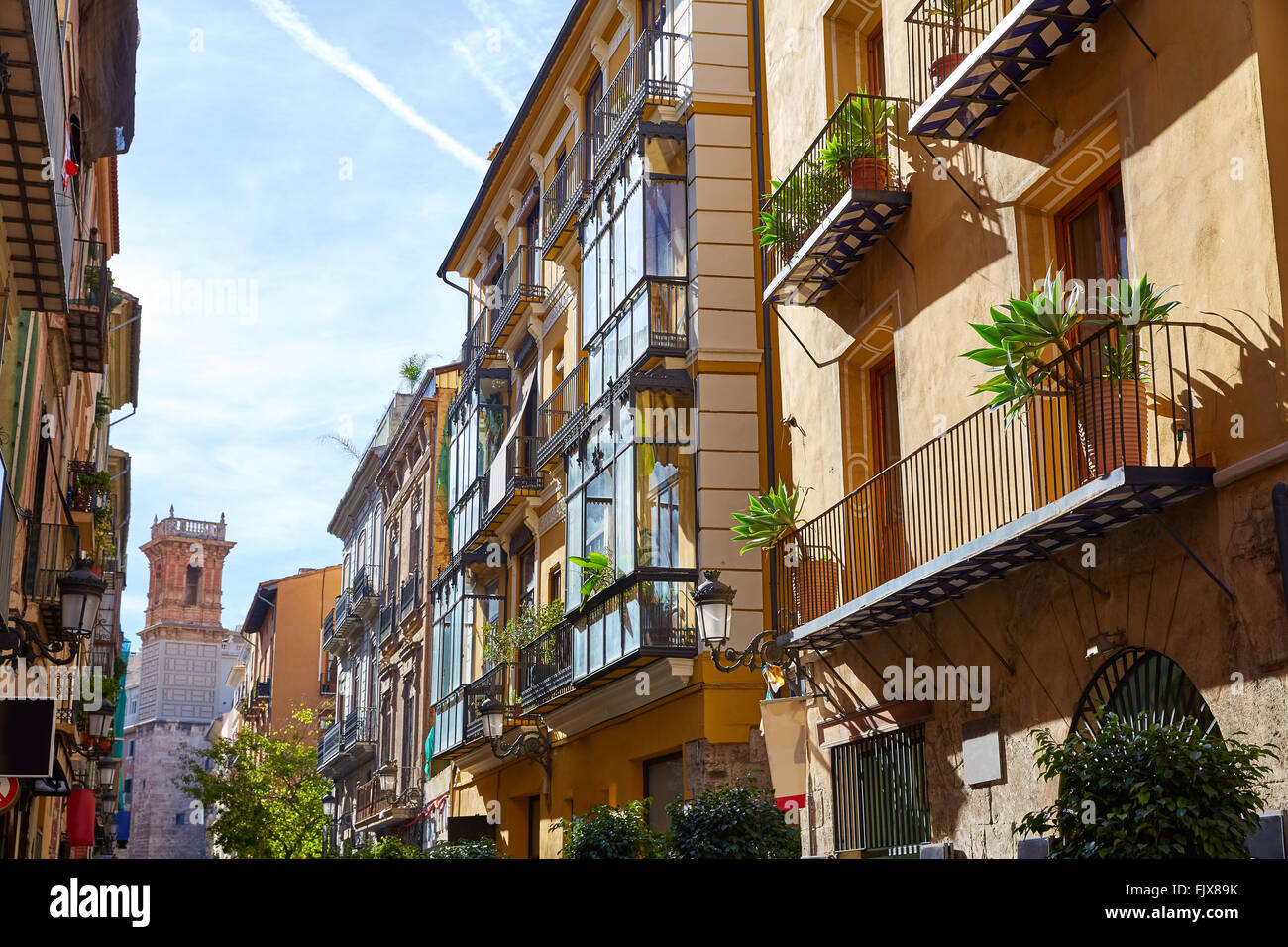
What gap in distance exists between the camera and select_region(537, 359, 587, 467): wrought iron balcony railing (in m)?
19.3

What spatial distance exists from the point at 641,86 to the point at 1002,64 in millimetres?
8220

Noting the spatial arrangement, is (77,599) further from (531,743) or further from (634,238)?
(531,743)

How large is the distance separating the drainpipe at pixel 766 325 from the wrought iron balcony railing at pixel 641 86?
0.84 metres

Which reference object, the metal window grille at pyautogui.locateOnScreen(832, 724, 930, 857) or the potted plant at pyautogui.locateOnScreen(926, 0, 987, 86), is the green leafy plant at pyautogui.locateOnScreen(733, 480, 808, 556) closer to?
the metal window grille at pyautogui.locateOnScreen(832, 724, 930, 857)

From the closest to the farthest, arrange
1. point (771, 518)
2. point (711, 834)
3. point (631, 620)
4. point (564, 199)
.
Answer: point (711, 834) → point (771, 518) → point (631, 620) → point (564, 199)

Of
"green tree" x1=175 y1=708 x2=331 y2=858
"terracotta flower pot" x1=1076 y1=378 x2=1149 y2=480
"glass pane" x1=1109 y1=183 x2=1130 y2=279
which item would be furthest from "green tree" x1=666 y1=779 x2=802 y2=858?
"green tree" x1=175 y1=708 x2=331 y2=858

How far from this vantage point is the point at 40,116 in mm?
9781

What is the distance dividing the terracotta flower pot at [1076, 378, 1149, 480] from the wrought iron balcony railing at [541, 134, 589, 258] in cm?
1238

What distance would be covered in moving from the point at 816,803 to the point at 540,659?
704 cm

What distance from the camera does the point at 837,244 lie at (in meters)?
12.7

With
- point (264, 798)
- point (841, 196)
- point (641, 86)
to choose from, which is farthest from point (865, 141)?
point (264, 798)

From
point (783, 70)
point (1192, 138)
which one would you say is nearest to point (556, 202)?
point (783, 70)
